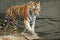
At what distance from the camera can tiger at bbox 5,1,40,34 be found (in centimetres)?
335

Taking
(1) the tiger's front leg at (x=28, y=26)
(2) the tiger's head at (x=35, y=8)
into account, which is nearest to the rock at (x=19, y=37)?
(1) the tiger's front leg at (x=28, y=26)

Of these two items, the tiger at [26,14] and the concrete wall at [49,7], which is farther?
the concrete wall at [49,7]

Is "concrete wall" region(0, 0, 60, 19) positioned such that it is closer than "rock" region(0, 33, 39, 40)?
No

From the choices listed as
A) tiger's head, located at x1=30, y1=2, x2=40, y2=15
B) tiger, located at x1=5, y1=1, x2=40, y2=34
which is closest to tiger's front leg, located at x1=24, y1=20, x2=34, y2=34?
tiger, located at x1=5, y1=1, x2=40, y2=34

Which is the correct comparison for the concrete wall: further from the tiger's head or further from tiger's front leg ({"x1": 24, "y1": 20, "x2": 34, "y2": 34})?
tiger's front leg ({"x1": 24, "y1": 20, "x2": 34, "y2": 34})

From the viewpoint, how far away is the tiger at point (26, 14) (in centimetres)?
335

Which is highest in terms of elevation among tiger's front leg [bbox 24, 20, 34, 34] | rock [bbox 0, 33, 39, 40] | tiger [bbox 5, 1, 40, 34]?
tiger [bbox 5, 1, 40, 34]

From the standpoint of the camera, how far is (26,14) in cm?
340

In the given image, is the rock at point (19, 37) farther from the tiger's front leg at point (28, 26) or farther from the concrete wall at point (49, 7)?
the concrete wall at point (49, 7)

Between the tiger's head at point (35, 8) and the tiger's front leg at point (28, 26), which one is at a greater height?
the tiger's head at point (35, 8)

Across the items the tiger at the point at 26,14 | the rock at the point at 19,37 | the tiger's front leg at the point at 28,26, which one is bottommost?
the rock at the point at 19,37

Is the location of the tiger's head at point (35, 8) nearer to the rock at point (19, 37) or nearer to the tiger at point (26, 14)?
the tiger at point (26, 14)

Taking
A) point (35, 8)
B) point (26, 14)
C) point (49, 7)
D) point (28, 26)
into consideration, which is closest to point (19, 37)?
point (28, 26)

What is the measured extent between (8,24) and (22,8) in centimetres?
29
